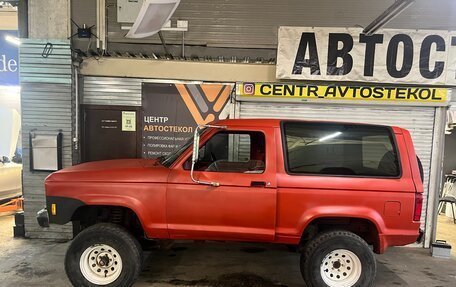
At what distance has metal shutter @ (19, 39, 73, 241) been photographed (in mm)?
5602

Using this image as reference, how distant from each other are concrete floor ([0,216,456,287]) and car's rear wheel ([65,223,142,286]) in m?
0.44

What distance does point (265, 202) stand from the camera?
352cm

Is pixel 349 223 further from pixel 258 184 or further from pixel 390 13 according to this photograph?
pixel 390 13

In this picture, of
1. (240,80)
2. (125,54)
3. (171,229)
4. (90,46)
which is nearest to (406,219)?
(171,229)

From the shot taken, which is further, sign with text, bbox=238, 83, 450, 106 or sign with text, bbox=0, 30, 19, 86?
sign with text, bbox=0, 30, 19, 86

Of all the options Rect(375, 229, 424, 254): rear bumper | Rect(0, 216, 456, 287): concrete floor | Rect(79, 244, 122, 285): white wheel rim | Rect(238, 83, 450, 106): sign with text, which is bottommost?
Rect(0, 216, 456, 287): concrete floor

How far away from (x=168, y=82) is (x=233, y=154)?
6.05 feet

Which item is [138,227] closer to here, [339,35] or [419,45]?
[339,35]

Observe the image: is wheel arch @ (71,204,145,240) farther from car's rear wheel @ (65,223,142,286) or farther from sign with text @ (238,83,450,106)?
sign with text @ (238,83,450,106)

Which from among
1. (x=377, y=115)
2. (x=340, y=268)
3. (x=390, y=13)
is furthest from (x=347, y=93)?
(x=340, y=268)

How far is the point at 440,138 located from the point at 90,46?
22.0 ft

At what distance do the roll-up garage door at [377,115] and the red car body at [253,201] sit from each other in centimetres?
230

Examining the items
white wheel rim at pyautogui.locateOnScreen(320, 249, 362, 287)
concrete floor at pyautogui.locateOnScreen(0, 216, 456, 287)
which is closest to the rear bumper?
white wheel rim at pyautogui.locateOnScreen(320, 249, 362, 287)

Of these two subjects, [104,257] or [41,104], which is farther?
[41,104]
